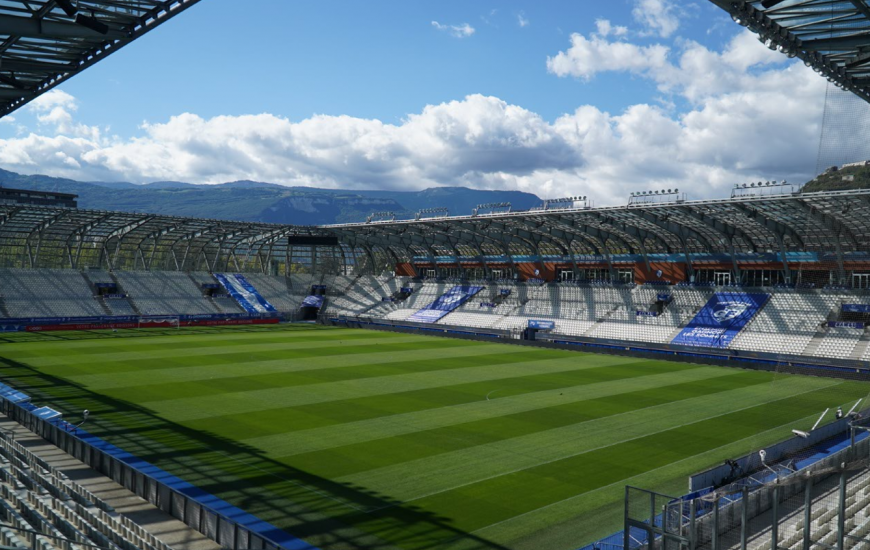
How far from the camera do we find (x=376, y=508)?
50.8ft

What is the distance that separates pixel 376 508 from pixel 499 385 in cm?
1695

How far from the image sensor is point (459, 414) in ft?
82.1

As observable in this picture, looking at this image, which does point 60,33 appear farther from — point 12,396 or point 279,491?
point 12,396

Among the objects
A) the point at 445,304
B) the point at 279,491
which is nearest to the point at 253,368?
the point at 279,491

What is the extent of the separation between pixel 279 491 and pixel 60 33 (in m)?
11.2

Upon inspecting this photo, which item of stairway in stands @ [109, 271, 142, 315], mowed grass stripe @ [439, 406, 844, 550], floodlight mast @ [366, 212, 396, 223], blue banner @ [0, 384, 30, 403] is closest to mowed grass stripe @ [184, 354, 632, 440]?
blue banner @ [0, 384, 30, 403]

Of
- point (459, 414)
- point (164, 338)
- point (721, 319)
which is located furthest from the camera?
point (164, 338)

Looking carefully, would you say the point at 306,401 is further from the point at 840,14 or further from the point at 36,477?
the point at 840,14

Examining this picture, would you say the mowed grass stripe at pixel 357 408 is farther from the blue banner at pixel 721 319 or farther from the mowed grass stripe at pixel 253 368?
the blue banner at pixel 721 319

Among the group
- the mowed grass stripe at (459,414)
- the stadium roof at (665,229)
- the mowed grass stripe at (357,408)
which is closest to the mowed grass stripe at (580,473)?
the mowed grass stripe at (459,414)

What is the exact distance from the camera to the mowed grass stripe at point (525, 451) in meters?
17.2

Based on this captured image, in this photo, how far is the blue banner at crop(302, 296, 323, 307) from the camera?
242 ft

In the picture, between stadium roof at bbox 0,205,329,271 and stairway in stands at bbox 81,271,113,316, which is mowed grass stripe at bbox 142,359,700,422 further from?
stairway in stands at bbox 81,271,113,316

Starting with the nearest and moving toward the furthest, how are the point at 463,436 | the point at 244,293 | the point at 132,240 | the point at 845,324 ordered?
the point at 463,436, the point at 845,324, the point at 132,240, the point at 244,293
